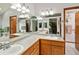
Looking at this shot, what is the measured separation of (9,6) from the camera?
75.6 inches

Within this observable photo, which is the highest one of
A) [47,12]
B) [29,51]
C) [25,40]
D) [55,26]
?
[47,12]

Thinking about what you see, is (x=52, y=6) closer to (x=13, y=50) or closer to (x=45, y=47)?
(x=45, y=47)

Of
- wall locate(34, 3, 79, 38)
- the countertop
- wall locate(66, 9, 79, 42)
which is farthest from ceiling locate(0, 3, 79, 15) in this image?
the countertop

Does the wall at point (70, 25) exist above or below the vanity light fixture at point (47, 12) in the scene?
below

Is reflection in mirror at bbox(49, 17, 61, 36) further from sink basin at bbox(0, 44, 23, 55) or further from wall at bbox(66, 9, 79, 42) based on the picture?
sink basin at bbox(0, 44, 23, 55)

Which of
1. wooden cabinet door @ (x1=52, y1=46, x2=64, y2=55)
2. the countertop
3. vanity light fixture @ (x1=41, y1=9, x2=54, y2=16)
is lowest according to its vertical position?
wooden cabinet door @ (x1=52, y1=46, x2=64, y2=55)

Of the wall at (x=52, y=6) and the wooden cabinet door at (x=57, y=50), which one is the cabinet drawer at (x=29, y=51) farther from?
the wall at (x=52, y=6)

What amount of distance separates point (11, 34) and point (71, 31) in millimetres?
850

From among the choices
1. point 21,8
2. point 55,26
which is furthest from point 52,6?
point 21,8

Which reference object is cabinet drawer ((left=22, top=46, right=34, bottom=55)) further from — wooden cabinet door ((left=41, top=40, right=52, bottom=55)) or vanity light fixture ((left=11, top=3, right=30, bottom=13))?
vanity light fixture ((left=11, top=3, right=30, bottom=13))

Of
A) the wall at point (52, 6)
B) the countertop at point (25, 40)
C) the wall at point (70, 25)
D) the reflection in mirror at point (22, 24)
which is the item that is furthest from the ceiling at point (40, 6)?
the countertop at point (25, 40)

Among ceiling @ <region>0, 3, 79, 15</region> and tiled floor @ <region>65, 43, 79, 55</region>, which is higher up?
ceiling @ <region>0, 3, 79, 15</region>
